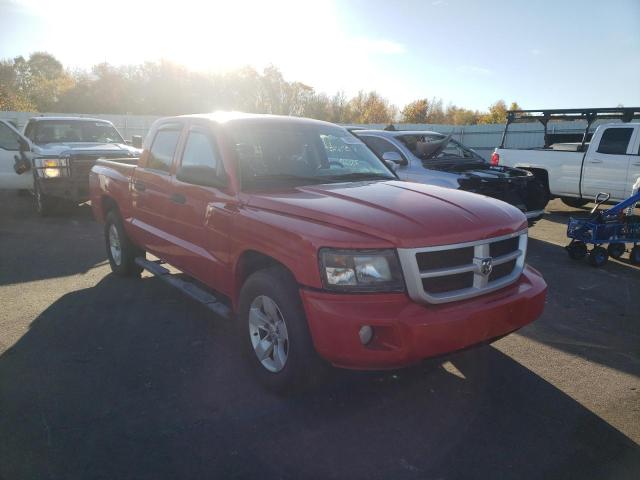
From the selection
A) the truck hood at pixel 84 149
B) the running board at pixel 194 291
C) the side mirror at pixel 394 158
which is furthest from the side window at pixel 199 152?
the truck hood at pixel 84 149

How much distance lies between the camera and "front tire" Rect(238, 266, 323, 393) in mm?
2938

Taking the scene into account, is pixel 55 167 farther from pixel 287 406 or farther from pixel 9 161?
pixel 287 406

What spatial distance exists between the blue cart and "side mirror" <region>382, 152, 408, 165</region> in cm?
265

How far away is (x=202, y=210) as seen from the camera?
393cm

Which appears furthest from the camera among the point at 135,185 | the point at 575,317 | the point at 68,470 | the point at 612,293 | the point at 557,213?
the point at 557,213

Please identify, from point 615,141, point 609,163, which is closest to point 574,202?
point 609,163

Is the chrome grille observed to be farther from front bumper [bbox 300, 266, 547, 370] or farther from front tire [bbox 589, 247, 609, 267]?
front tire [bbox 589, 247, 609, 267]

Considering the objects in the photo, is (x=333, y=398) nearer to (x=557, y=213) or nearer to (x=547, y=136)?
(x=557, y=213)

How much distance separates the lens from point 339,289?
275 cm

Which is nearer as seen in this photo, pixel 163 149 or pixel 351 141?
pixel 351 141

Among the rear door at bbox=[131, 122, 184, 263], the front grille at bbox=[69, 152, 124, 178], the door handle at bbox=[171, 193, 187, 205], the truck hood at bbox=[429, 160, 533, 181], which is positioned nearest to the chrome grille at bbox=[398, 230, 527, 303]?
the door handle at bbox=[171, 193, 187, 205]

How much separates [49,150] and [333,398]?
27.9 ft

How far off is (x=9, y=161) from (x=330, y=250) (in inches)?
405

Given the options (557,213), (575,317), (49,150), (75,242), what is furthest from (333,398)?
(557,213)
